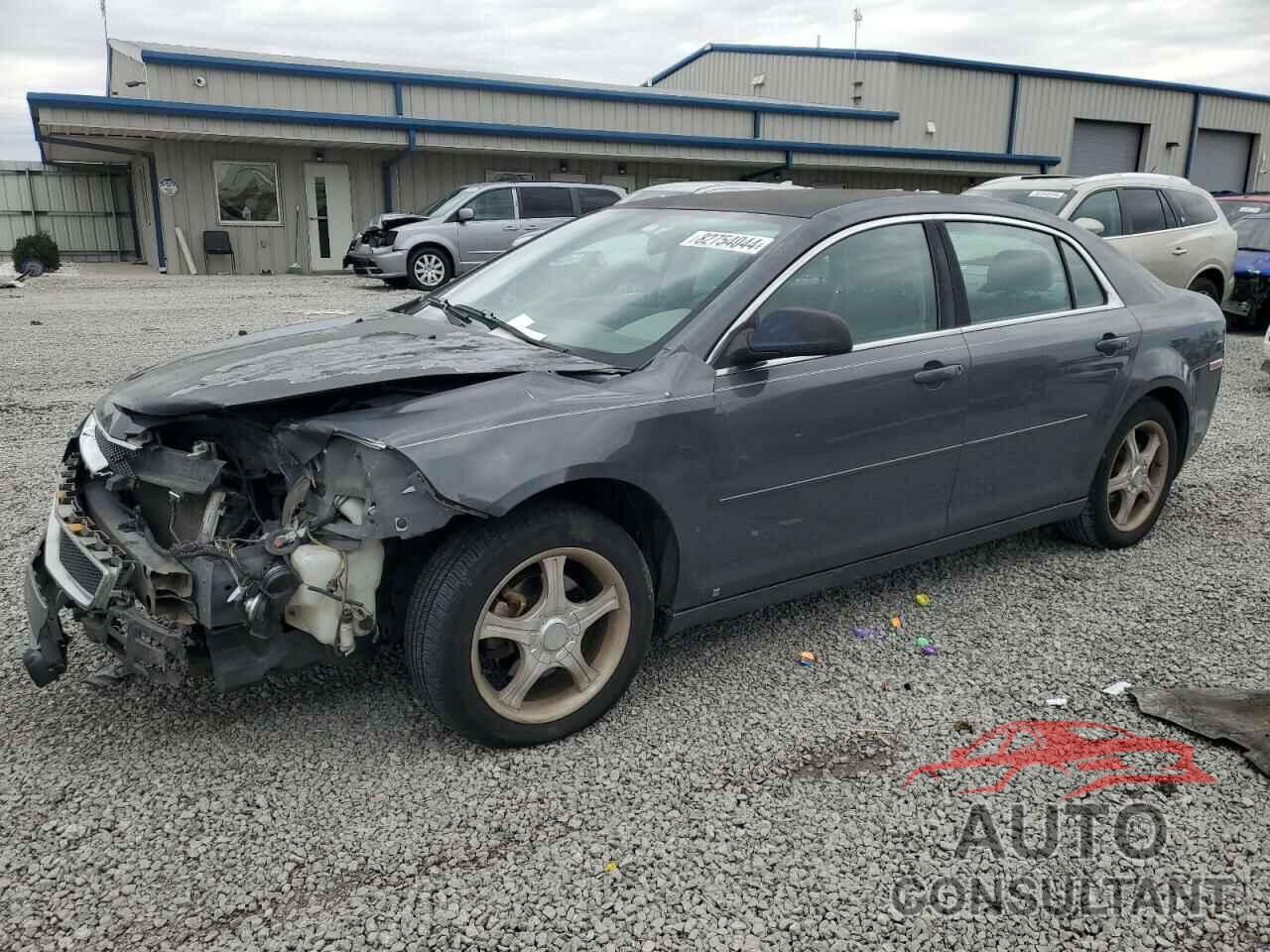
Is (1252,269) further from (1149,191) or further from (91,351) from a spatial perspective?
(91,351)

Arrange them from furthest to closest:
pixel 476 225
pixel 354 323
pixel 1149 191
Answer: pixel 476 225
pixel 1149 191
pixel 354 323

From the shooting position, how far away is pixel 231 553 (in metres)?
2.81

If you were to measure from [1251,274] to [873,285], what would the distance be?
37.0 ft

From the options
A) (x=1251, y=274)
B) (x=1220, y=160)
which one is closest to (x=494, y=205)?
(x=1251, y=274)

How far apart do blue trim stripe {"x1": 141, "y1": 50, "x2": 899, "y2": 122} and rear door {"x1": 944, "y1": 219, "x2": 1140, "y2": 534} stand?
67.2ft

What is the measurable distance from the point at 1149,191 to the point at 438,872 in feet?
37.9

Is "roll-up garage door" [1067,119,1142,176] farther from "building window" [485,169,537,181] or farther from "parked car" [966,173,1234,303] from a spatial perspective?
"parked car" [966,173,1234,303]

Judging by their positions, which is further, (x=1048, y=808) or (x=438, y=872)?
(x=1048, y=808)

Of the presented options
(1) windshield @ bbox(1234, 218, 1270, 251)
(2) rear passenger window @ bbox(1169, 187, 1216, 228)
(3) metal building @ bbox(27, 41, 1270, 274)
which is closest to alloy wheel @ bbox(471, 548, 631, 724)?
(2) rear passenger window @ bbox(1169, 187, 1216, 228)

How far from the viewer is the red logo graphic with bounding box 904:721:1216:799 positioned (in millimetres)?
3068

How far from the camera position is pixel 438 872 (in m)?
2.60

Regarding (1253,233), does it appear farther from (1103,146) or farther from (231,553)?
(1103,146)

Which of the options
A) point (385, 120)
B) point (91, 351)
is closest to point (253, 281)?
point (385, 120)

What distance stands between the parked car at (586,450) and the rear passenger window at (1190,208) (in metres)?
8.45
